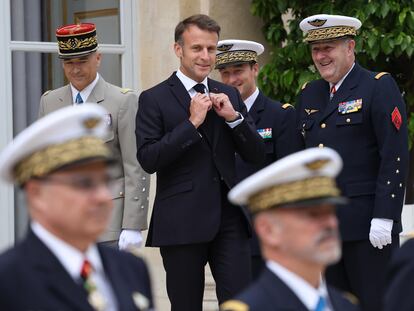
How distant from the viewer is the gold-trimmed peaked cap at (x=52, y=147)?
3254 mm

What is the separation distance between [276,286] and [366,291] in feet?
10.1

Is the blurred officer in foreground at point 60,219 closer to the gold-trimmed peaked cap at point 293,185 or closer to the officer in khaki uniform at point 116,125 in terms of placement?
the gold-trimmed peaked cap at point 293,185

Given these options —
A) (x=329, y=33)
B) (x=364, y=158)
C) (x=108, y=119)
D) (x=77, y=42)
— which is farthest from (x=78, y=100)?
(x=364, y=158)

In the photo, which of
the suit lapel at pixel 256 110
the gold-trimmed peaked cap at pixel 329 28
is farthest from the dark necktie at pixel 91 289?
the suit lapel at pixel 256 110

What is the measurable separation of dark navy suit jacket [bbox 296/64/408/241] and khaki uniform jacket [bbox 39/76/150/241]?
2.99 ft

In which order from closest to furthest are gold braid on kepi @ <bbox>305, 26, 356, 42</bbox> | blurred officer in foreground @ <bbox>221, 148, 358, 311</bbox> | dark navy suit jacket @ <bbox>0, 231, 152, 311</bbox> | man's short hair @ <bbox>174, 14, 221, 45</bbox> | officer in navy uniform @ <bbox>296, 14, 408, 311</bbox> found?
1. dark navy suit jacket @ <bbox>0, 231, 152, 311</bbox>
2. blurred officer in foreground @ <bbox>221, 148, 358, 311</bbox>
3. man's short hair @ <bbox>174, 14, 221, 45</bbox>
4. officer in navy uniform @ <bbox>296, 14, 408, 311</bbox>
5. gold braid on kepi @ <bbox>305, 26, 356, 42</bbox>

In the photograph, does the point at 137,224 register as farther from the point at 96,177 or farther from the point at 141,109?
the point at 96,177

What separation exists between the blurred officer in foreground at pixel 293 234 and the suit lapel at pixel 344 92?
3.10m

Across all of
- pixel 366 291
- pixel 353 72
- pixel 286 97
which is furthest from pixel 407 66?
pixel 366 291

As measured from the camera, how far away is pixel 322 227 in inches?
133

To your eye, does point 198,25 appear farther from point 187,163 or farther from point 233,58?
point 233,58

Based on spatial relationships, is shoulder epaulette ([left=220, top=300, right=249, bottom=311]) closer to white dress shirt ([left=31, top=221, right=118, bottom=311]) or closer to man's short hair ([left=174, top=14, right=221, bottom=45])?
white dress shirt ([left=31, top=221, right=118, bottom=311])

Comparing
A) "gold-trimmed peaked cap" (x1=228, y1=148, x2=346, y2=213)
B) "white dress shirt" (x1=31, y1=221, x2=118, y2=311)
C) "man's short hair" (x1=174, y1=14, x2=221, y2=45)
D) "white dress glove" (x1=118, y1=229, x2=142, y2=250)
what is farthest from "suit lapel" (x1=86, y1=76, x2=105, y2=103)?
"white dress shirt" (x1=31, y1=221, x2=118, y2=311)

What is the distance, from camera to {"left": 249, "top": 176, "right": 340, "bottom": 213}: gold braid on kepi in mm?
3381
